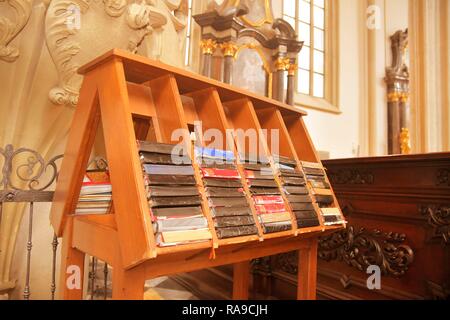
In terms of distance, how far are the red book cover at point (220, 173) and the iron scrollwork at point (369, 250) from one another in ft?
3.85

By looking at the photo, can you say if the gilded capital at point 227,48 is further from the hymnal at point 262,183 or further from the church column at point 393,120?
the church column at point 393,120

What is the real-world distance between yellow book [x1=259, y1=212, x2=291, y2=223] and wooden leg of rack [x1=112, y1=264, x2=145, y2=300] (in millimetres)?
447

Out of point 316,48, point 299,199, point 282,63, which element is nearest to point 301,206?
point 299,199

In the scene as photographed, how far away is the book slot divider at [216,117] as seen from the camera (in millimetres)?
1109

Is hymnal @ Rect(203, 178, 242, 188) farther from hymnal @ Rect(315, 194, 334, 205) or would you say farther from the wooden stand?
hymnal @ Rect(315, 194, 334, 205)

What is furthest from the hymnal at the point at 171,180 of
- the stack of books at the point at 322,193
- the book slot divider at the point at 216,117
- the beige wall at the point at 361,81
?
the beige wall at the point at 361,81

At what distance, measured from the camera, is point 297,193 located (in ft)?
4.41

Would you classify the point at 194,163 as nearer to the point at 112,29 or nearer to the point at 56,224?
the point at 56,224

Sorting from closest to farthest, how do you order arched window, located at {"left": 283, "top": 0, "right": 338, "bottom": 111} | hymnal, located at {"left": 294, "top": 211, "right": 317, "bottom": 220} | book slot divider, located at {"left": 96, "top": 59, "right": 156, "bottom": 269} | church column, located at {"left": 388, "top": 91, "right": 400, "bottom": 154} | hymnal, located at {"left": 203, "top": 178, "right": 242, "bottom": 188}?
1. book slot divider, located at {"left": 96, "top": 59, "right": 156, "bottom": 269}
2. hymnal, located at {"left": 203, "top": 178, "right": 242, "bottom": 188}
3. hymnal, located at {"left": 294, "top": 211, "right": 317, "bottom": 220}
4. arched window, located at {"left": 283, "top": 0, "right": 338, "bottom": 111}
5. church column, located at {"left": 388, "top": 91, "right": 400, "bottom": 154}

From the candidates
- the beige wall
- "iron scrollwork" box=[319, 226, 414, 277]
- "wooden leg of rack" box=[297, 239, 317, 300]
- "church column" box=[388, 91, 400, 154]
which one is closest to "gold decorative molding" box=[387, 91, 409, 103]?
"church column" box=[388, 91, 400, 154]

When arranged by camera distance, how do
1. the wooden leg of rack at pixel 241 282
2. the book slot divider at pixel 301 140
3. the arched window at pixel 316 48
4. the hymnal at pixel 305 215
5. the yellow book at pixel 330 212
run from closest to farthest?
the hymnal at pixel 305 215, the yellow book at pixel 330 212, the book slot divider at pixel 301 140, the wooden leg of rack at pixel 241 282, the arched window at pixel 316 48

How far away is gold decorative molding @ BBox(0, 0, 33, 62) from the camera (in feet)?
5.26

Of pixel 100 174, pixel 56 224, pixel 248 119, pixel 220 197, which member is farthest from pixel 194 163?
pixel 56 224

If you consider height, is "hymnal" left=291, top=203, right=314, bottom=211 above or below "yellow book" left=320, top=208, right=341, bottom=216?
above
